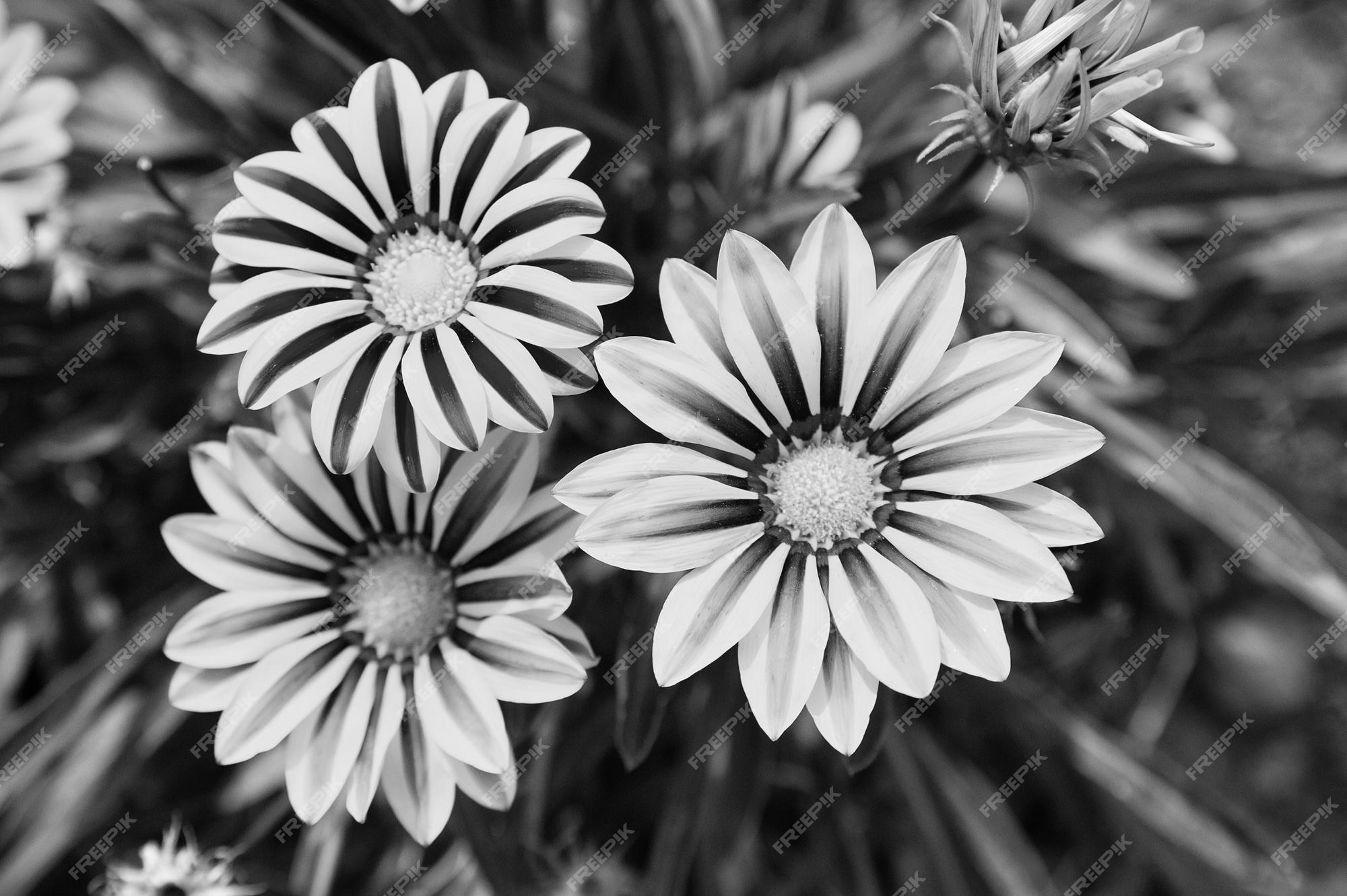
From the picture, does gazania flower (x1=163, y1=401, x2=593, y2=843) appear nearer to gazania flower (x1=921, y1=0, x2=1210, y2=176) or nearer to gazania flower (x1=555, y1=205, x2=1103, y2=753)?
gazania flower (x1=555, y1=205, x2=1103, y2=753)

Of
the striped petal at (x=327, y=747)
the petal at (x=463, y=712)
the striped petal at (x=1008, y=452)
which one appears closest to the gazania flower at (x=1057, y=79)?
the striped petal at (x=1008, y=452)

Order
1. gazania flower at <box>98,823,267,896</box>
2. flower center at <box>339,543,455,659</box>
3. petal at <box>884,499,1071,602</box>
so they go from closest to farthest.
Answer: petal at <box>884,499,1071,602</box> < flower center at <box>339,543,455,659</box> < gazania flower at <box>98,823,267,896</box>

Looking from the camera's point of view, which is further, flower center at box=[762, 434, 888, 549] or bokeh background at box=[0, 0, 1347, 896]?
bokeh background at box=[0, 0, 1347, 896]

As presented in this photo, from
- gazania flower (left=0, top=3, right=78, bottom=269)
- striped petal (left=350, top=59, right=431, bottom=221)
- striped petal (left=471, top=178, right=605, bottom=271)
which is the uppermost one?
gazania flower (left=0, top=3, right=78, bottom=269)

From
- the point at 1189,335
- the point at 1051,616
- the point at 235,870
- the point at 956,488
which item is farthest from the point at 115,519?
the point at 1189,335

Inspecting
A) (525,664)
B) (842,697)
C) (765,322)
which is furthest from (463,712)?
(765,322)

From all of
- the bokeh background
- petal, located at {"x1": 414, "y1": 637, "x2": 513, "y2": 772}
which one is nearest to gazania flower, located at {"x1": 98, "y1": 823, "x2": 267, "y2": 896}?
the bokeh background
